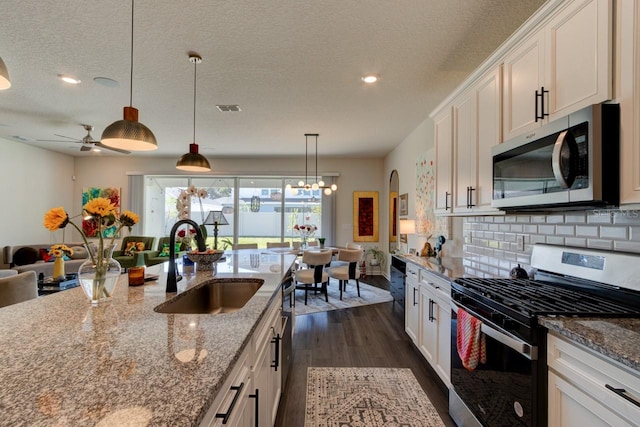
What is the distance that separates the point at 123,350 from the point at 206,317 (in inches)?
12.9

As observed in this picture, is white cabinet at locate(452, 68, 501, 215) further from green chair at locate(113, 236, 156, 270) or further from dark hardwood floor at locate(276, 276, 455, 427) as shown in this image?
green chair at locate(113, 236, 156, 270)

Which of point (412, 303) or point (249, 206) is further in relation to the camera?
point (249, 206)

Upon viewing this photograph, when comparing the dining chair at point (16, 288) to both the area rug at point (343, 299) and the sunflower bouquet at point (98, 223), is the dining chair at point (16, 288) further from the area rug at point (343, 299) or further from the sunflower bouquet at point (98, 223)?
the area rug at point (343, 299)

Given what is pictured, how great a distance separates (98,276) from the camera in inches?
55.5

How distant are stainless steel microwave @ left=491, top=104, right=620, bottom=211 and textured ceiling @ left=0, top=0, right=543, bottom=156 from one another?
43.0 inches

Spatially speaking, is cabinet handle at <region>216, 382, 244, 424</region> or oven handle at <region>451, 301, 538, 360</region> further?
oven handle at <region>451, 301, 538, 360</region>

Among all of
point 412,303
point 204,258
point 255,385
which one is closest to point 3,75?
point 204,258

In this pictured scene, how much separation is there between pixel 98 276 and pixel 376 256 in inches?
242

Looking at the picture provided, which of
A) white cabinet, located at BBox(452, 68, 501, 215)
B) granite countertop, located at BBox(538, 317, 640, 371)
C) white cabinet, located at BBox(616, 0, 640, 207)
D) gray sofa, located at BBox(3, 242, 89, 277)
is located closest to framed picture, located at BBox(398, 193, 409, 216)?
white cabinet, located at BBox(452, 68, 501, 215)

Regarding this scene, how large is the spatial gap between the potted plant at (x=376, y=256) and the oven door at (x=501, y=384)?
16.8ft

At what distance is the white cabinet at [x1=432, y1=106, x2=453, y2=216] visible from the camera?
109 inches

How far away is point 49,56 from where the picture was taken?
8.77 feet

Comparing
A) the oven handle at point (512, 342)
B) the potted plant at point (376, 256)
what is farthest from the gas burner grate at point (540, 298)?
the potted plant at point (376, 256)

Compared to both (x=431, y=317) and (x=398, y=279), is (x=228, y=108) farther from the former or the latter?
(x=431, y=317)
